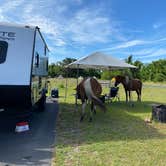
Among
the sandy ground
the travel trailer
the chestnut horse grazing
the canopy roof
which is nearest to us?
the sandy ground

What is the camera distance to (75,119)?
9422 mm

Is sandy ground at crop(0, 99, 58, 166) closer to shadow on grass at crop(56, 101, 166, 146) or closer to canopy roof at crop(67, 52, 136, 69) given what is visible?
shadow on grass at crop(56, 101, 166, 146)

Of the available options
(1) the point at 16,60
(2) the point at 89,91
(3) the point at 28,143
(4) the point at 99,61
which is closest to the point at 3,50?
(1) the point at 16,60

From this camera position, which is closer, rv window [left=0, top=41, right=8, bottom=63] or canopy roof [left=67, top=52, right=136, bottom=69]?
rv window [left=0, top=41, right=8, bottom=63]

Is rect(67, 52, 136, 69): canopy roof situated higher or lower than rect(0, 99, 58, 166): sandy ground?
higher

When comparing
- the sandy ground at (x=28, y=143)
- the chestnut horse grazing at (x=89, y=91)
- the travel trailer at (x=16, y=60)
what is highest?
the travel trailer at (x=16, y=60)

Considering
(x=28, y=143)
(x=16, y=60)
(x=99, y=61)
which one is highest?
(x=99, y=61)

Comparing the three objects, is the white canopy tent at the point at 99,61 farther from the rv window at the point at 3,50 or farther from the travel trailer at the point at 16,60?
the rv window at the point at 3,50

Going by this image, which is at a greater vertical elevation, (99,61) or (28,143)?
(99,61)

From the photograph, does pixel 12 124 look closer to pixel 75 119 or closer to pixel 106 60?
pixel 75 119

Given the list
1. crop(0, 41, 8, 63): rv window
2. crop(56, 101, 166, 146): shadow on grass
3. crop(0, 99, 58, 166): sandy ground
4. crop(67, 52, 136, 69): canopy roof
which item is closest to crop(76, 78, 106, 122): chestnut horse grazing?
crop(56, 101, 166, 146): shadow on grass

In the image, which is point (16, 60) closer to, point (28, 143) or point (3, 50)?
point (3, 50)

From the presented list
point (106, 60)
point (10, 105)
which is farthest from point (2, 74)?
point (106, 60)

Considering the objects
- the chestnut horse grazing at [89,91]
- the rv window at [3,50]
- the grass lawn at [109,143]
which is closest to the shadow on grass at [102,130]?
the grass lawn at [109,143]
